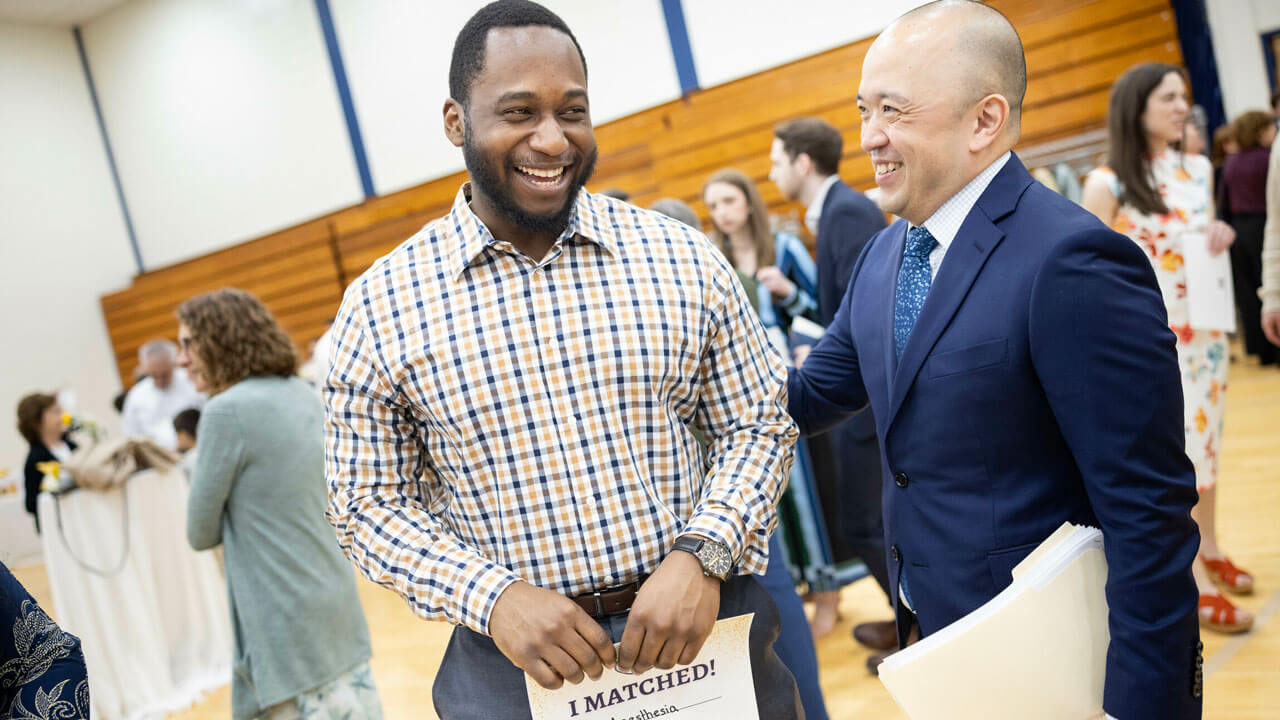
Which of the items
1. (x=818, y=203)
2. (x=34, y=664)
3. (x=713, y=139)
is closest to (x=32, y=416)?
(x=818, y=203)

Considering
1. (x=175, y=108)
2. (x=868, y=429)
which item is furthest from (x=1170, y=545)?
(x=175, y=108)

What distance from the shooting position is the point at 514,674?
112 centimetres

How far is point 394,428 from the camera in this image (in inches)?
45.3

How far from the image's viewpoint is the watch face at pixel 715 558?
1.08 m

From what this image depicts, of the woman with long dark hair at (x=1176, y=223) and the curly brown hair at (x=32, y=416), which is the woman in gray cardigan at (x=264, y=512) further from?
the curly brown hair at (x=32, y=416)

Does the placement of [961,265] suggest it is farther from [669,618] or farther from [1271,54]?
[1271,54]

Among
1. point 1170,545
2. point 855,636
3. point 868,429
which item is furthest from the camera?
point 855,636

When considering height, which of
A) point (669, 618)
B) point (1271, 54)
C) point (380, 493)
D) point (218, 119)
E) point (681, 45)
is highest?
point (218, 119)

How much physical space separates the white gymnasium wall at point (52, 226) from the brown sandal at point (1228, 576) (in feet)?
35.5

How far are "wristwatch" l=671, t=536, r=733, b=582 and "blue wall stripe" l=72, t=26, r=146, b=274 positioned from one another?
1221 cm

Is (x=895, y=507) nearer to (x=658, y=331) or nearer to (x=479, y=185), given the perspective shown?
(x=658, y=331)

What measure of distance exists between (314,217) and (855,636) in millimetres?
8151

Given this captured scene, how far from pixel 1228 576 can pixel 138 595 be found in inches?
172

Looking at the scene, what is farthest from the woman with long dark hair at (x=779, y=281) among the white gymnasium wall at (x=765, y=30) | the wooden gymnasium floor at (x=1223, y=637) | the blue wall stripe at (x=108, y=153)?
the blue wall stripe at (x=108, y=153)
